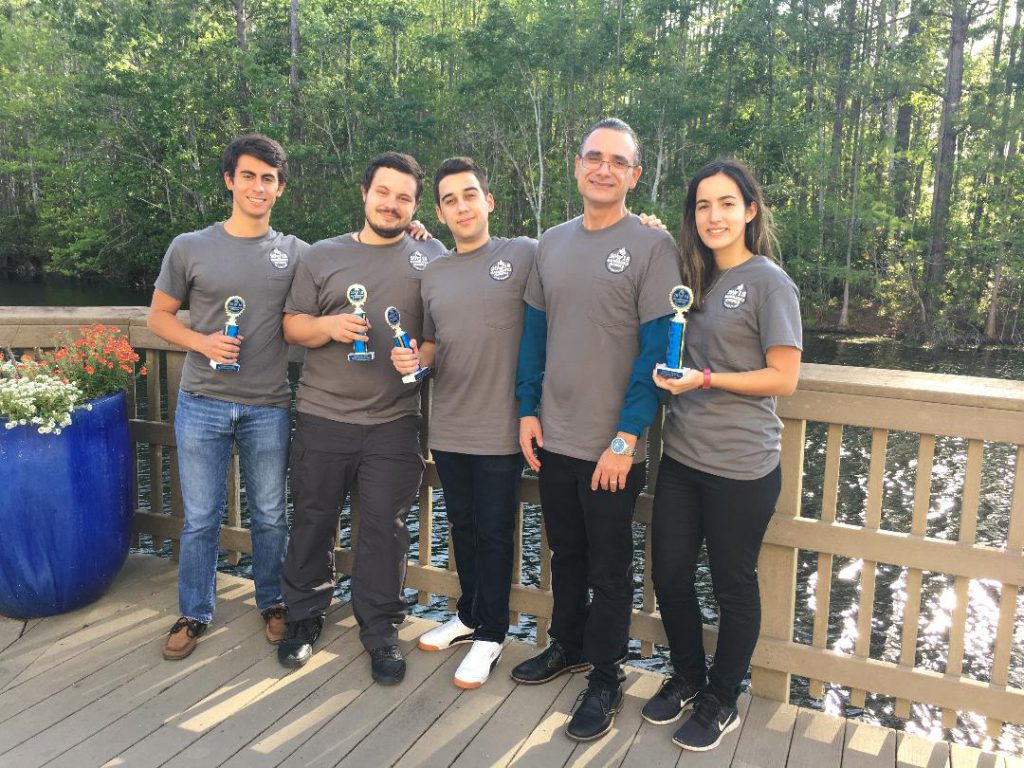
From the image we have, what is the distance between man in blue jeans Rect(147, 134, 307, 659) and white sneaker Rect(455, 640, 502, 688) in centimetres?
72

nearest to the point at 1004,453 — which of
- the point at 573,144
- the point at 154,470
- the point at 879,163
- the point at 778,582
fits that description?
the point at 778,582

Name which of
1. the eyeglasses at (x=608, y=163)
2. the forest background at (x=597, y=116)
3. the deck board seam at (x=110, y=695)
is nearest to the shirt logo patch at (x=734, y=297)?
the eyeglasses at (x=608, y=163)

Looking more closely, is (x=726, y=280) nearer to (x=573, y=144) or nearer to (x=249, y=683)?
(x=249, y=683)

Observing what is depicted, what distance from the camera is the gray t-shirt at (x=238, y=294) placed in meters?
2.83

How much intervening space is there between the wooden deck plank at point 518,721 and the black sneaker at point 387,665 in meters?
0.38

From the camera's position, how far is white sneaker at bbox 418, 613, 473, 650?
2906 mm

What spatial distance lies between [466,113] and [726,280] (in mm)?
29999

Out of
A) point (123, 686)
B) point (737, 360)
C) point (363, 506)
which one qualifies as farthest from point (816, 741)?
point (123, 686)

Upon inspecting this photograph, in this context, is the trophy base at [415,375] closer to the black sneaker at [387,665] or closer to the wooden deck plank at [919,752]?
the black sneaker at [387,665]

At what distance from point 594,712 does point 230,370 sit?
1.62m

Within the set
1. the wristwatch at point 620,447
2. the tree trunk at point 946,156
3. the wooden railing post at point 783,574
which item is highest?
the tree trunk at point 946,156

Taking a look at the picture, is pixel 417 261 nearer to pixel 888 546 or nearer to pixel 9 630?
pixel 888 546

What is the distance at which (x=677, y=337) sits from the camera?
2.12m

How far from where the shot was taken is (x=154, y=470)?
3.61 m
